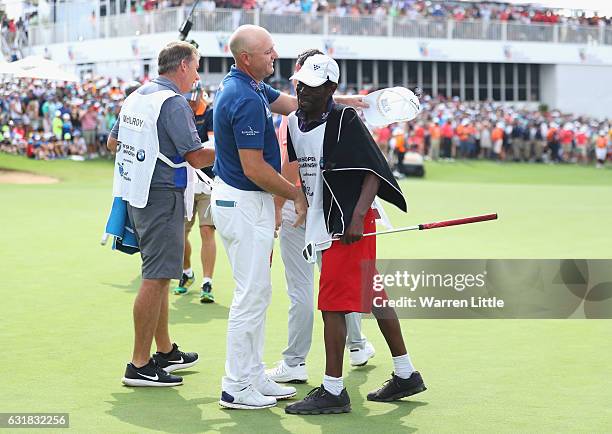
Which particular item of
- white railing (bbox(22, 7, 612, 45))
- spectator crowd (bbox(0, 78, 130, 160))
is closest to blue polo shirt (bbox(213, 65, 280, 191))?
spectator crowd (bbox(0, 78, 130, 160))

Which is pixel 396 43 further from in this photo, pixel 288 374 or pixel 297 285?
pixel 288 374

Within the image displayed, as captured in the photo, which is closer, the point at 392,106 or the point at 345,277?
the point at 345,277

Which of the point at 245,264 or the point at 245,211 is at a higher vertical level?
the point at 245,211

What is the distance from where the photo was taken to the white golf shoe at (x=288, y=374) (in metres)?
7.22

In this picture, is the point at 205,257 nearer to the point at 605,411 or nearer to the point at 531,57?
the point at 605,411

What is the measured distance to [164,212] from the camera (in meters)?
6.99

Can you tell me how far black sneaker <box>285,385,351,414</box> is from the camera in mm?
6332

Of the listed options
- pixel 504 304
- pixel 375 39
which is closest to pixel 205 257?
pixel 504 304

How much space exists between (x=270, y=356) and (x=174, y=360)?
81cm

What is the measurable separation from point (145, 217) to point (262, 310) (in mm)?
1023

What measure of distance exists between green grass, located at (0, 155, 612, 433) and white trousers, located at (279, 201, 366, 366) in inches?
11.2

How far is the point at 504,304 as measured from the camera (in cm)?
984

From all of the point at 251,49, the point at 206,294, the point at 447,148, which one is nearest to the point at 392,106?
the point at 251,49

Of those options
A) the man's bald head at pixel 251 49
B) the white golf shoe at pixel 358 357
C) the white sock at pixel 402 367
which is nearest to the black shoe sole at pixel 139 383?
the white golf shoe at pixel 358 357
